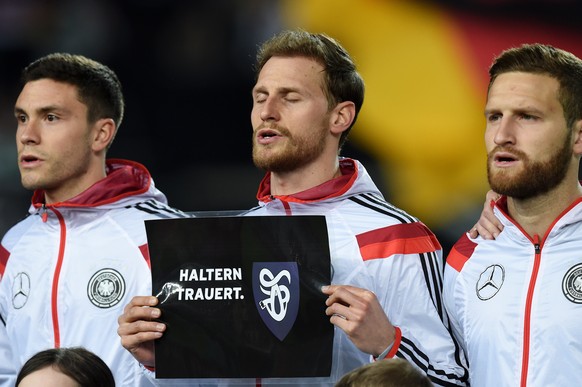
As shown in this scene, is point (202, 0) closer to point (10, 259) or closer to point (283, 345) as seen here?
point (10, 259)

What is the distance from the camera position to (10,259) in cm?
402

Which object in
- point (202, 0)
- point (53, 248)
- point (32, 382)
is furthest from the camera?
point (202, 0)

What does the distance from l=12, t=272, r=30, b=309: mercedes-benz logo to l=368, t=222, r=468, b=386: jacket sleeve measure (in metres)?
1.22

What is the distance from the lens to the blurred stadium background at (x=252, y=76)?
5859 mm

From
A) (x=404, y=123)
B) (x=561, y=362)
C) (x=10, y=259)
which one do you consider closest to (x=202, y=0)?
(x=404, y=123)

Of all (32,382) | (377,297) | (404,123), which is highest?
(404,123)

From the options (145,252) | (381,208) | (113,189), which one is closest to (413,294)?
(381,208)

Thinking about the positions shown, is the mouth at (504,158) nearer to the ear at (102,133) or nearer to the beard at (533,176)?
the beard at (533,176)

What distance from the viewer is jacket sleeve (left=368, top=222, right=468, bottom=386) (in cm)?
324

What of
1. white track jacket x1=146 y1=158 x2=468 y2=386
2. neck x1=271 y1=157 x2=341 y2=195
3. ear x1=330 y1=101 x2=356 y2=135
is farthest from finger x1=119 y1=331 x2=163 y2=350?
ear x1=330 y1=101 x2=356 y2=135

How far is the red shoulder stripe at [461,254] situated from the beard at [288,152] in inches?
20.4

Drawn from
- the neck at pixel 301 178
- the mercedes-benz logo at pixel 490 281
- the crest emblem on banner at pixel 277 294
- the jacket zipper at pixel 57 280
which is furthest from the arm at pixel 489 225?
the jacket zipper at pixel 57 280

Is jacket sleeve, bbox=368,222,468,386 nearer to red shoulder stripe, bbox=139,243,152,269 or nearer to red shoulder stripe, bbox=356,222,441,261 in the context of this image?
red shoulder stripe, bbox=356,222,441,261

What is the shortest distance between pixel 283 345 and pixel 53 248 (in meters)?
1.18
